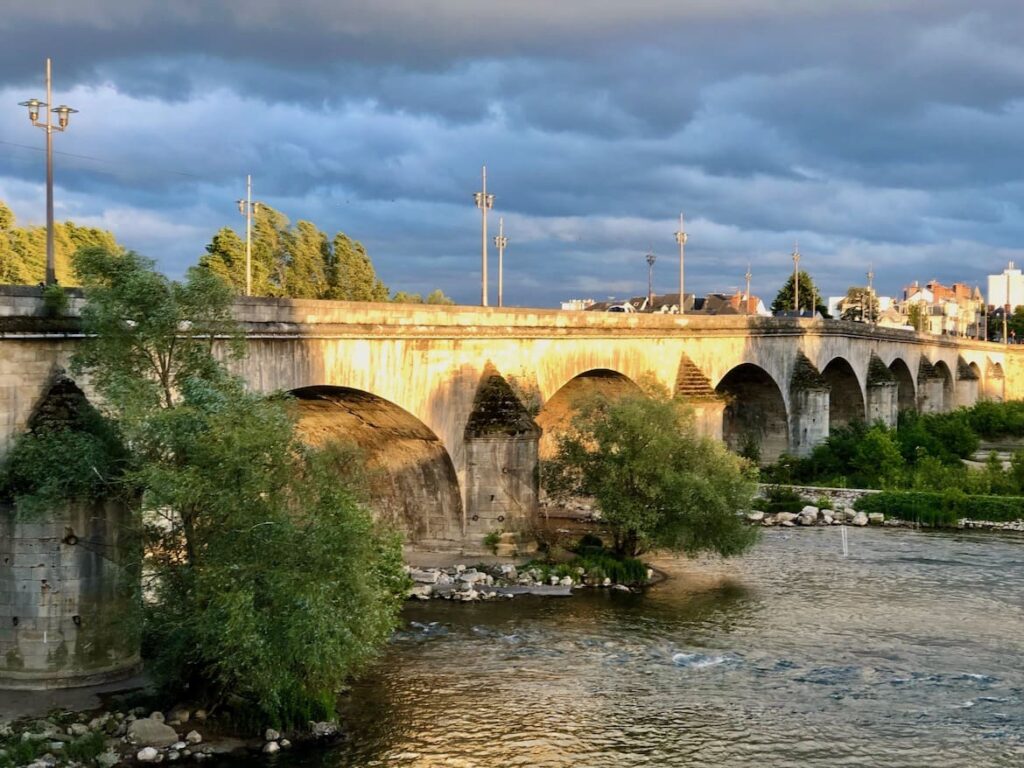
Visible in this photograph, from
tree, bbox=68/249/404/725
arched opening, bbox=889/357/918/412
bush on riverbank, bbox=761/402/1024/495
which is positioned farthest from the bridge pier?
tree, bbox=68/249/404/725

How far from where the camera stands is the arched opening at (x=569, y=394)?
42531mm

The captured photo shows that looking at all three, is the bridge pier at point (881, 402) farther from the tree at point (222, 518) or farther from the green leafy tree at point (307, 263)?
the tree at point (222, 518)

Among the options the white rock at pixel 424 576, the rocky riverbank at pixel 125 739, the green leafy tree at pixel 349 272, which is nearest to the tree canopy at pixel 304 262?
the green leafy tree at pixel 349 272

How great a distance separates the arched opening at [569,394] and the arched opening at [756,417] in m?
13.1

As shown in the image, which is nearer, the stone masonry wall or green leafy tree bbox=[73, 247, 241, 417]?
green leafy tree bbox=[73, 247, 241, 417]

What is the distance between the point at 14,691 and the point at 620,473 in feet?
56.7

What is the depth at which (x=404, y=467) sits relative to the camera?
3356 centimetres

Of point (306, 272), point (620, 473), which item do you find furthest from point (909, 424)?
point (620, 473)

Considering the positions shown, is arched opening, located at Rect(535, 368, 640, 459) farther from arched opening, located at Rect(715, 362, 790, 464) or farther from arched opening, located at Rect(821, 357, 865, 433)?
arched opening, located at Rect(821, 357, 865, 433)

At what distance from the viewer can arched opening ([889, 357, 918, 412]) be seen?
269ft

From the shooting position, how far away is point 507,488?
33.3 metres

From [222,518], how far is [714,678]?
981 cm

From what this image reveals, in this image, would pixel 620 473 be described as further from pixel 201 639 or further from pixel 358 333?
pixel 201 639

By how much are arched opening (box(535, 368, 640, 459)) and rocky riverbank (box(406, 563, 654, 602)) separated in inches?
443
